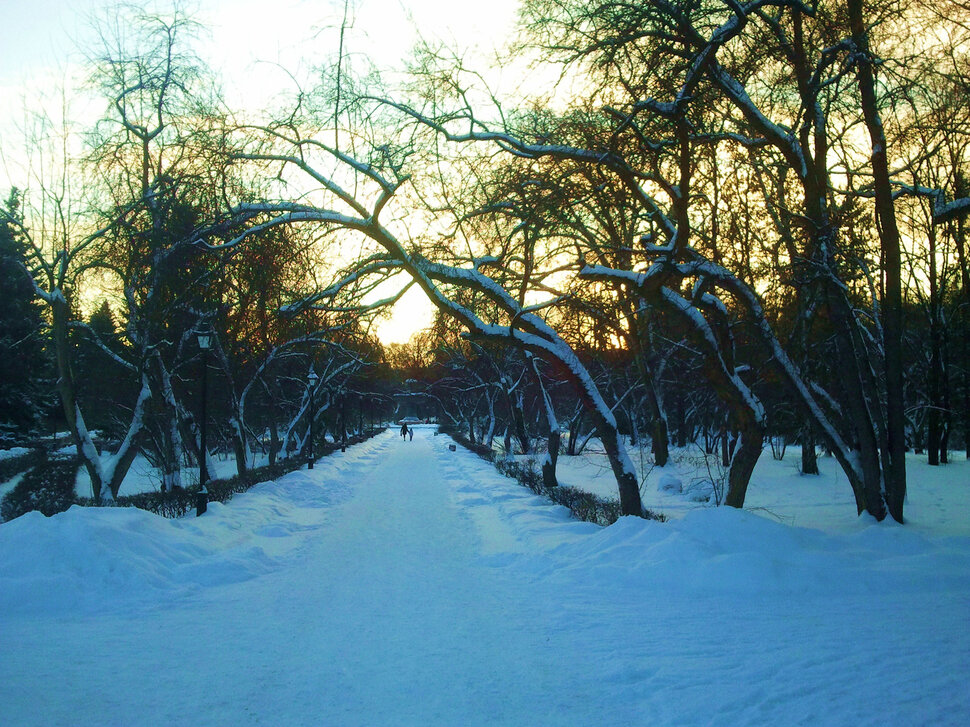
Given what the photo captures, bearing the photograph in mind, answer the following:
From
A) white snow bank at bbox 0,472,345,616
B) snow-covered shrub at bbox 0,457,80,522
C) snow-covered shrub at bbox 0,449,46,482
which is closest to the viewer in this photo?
white snow bank at bbox 0,472,345,616

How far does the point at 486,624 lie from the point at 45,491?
25456 millimetres

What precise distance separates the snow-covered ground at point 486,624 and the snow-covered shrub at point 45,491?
315 inches

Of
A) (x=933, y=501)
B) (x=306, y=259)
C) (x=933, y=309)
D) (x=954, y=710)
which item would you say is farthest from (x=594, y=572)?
(x=933, y=309)

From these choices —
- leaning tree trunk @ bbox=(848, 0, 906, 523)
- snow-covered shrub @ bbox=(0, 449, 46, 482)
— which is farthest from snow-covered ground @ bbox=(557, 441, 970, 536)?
snow-covered shrub @ bbox=(0, 449, 46, 482)

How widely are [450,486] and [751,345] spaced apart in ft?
37.3

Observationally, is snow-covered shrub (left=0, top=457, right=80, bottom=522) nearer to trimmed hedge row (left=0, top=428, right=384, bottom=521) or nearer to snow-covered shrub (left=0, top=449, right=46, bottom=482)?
trimmed hedge row (left=0, top=428, right=384, bottom=521)

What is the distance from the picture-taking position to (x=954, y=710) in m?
4.59

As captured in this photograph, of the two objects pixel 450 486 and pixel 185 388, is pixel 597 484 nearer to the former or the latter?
pixel 450 486

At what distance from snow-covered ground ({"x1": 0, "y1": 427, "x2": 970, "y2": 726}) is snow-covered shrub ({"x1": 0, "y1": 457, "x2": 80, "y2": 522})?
26.2 ft

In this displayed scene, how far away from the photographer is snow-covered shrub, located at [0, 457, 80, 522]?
1742cm

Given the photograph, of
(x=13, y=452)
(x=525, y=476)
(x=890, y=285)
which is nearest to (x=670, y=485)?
(x=525, y=476)

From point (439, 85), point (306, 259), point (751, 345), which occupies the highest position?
point (439, 85)

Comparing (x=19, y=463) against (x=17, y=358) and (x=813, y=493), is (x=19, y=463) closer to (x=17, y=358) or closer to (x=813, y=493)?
(x=17, y=358)

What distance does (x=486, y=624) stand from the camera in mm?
7027
